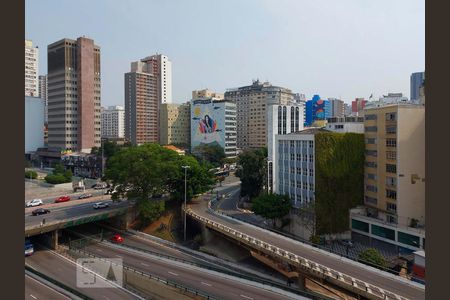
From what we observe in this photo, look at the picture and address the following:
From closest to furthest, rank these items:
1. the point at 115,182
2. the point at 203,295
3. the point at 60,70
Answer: the point at 203,295
the point at 115,182
the point at 60,70

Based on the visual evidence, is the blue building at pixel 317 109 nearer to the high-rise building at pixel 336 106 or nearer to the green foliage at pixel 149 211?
the green foliage at pixel 149 211

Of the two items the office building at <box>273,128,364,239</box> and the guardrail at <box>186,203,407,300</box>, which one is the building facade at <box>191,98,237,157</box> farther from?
the guardrail at <box>186,203,407,300</box>

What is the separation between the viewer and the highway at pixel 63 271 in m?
30.4

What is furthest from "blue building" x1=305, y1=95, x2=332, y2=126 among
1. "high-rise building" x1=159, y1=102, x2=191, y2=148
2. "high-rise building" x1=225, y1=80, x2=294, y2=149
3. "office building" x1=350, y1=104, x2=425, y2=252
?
"high-rise building" x1=159, y1=102, x2=191, y2=148

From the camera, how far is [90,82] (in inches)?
4247

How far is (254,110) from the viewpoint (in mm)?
133500

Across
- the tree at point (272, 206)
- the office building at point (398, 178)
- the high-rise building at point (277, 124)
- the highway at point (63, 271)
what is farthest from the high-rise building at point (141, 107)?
the office building at point (398, 178)

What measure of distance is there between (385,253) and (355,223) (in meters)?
6.19

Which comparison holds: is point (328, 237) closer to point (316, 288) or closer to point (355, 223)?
point (355, 223)

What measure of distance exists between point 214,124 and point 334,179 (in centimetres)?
7103

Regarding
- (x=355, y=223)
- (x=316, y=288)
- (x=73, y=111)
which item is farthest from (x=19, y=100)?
(x=73, y=111)

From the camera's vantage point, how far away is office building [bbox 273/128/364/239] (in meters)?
45.8

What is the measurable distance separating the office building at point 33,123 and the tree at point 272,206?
308 ft

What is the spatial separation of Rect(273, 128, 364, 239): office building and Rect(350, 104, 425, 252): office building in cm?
265
